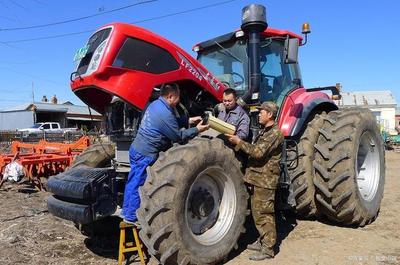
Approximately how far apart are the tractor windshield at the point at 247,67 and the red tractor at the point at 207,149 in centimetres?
1

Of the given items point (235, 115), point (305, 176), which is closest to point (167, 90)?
point (235, 115)

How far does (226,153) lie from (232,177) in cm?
28

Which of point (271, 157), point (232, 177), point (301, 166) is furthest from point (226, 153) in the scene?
point (301, 166)

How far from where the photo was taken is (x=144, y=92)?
4512mm

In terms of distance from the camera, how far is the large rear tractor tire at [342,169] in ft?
Result: 18.0

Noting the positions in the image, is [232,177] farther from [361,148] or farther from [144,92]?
[361,148]

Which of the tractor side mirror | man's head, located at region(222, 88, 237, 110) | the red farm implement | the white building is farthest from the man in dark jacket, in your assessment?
the white building

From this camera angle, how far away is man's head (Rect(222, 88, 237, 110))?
5.05 m

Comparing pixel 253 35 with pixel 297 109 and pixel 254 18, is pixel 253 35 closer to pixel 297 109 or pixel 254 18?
pixel 254 18

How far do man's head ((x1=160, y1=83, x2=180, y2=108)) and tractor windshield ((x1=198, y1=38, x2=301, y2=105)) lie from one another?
149cm

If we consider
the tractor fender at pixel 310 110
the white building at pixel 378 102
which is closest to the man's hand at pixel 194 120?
the tractor fender at pixel 310 110

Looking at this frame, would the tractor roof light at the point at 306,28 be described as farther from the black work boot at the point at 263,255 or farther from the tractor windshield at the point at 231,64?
the black work boot at the point at 263,255

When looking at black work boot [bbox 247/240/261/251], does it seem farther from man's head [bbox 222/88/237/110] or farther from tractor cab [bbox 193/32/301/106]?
tractor cab [bbox 193/32/301/106]

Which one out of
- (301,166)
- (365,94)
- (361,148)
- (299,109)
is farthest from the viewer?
(365,94)
